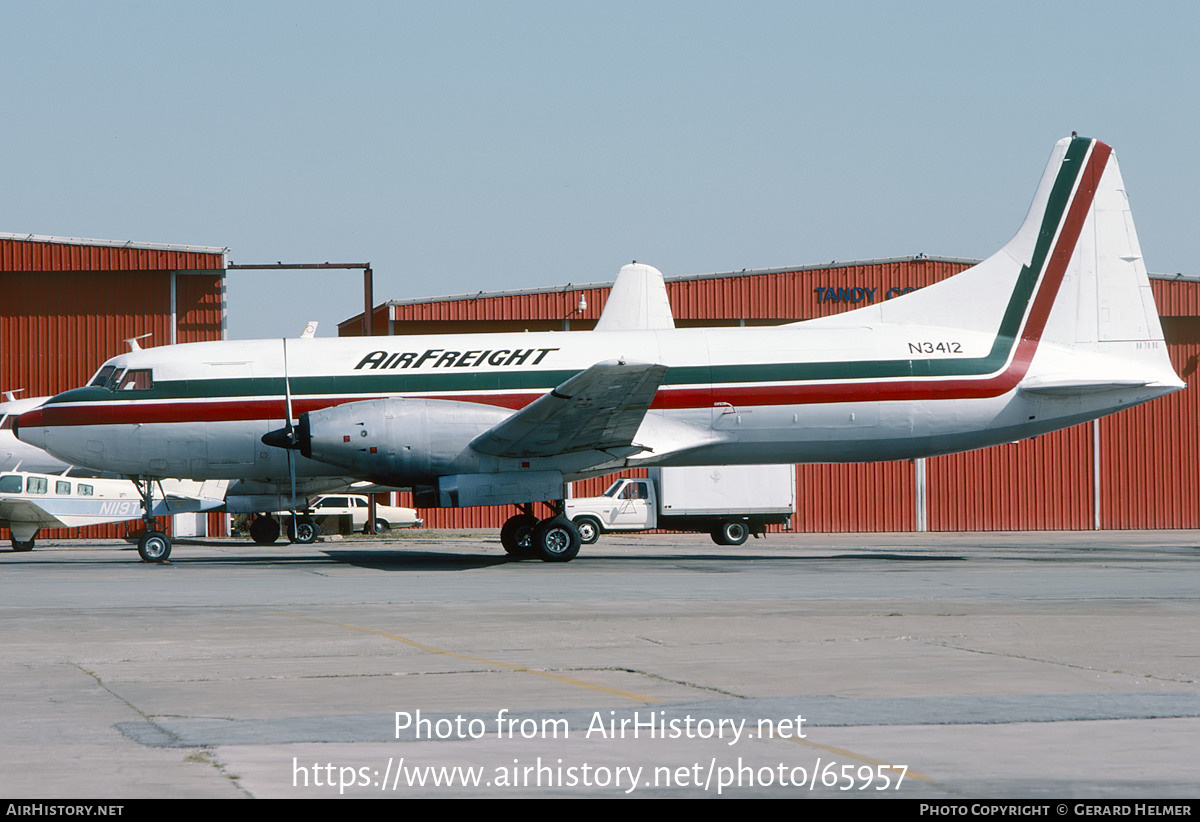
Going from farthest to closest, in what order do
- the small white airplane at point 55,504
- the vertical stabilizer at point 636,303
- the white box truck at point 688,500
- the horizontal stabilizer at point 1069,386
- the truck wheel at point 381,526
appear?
1. the truck wheel at point 381,526
2. the white box truck at point 688,500
3. the small white airplane at point 55,504
4. the vertical stabilizer at point 636,303
5. the horizontal stabilizer at point 1069,386

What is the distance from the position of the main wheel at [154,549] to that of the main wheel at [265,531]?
37.8ft

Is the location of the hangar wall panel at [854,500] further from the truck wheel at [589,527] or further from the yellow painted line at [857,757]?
the yellow painted line at [857,757]

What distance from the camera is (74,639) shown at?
1260 centimetres

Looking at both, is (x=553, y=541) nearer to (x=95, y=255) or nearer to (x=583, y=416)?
(x=583, y=416)

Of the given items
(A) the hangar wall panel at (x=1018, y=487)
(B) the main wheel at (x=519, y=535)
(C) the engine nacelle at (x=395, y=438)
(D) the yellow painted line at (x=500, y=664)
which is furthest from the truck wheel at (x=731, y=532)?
(D) the yellow painted line at (x=500, y=664)

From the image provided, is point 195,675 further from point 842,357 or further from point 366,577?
point 842,357

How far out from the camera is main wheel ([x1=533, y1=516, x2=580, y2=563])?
25.6 meters

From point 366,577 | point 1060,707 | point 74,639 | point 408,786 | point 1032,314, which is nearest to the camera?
point 408,786

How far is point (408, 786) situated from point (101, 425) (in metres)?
22.4

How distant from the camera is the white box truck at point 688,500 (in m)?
37.4

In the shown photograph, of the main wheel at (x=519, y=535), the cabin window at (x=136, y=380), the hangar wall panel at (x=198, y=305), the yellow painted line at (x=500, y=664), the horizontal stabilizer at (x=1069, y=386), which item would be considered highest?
the hangar wall panel at (x=198, y=305)

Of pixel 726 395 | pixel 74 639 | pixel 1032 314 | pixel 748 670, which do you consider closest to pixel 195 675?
pixel 74 639

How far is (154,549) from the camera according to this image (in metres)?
27.2

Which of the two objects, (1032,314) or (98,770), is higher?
(1032,314)
